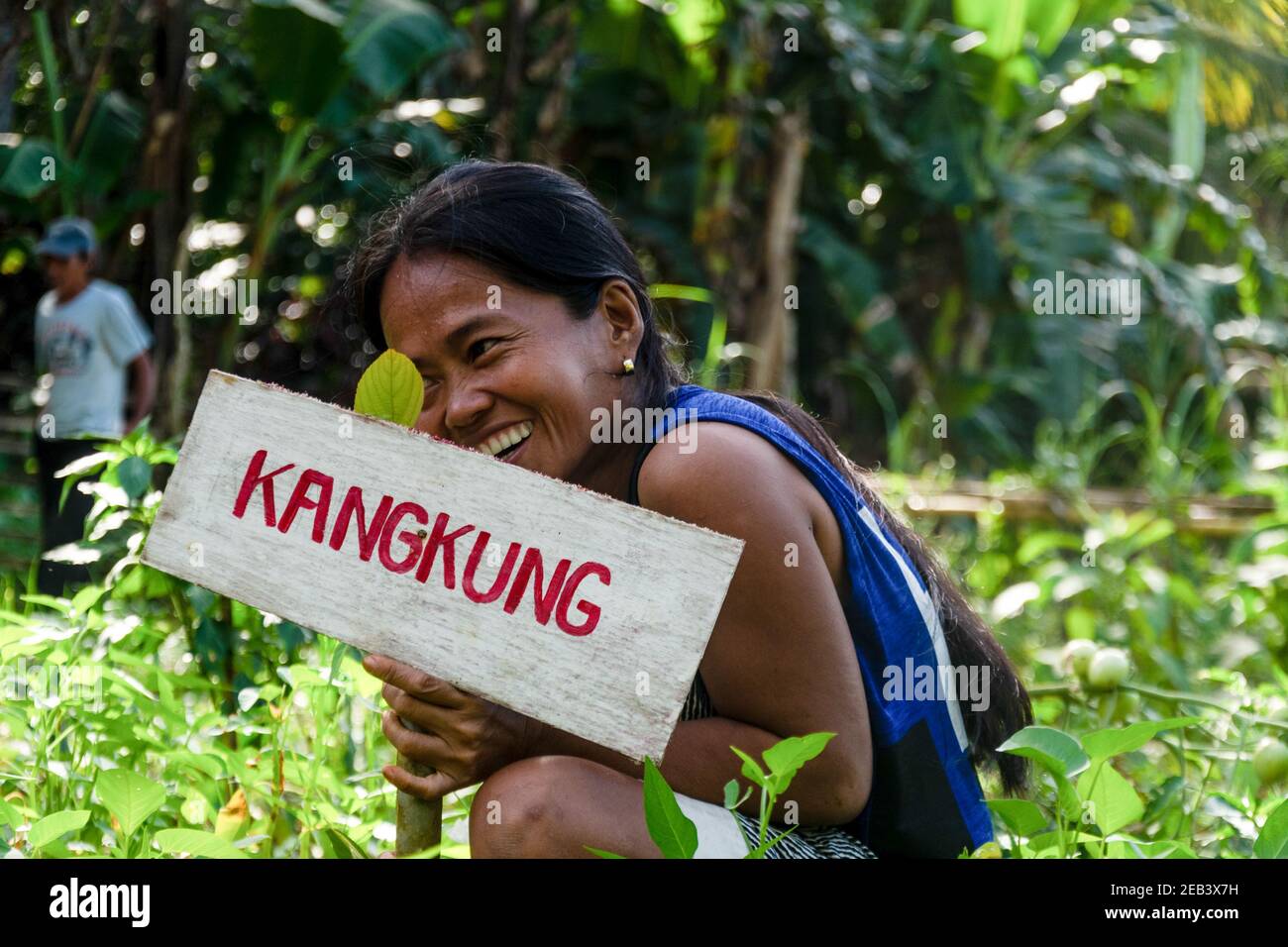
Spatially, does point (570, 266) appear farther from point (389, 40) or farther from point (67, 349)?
point (67, 349)

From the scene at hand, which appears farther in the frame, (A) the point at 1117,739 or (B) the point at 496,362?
(B) the point at 496,362

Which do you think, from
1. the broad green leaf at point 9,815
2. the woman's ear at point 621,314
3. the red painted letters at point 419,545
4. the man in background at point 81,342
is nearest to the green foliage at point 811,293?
the broad green leaf at point 9,815

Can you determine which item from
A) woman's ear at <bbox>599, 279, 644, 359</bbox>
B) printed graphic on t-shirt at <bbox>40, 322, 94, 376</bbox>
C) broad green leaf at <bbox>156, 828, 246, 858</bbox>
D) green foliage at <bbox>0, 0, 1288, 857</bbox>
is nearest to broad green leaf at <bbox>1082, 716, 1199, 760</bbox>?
green foliage at <bbox>0, 0, 1288, 857</bbox>

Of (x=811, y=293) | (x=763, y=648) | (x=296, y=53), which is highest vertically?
(x=296, y=53)

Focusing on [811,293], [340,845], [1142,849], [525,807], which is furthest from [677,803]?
[811,293]

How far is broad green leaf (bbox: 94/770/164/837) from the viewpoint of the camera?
4.01 feet

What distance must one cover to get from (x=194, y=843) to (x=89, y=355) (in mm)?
3496

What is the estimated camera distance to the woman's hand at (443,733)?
4.14 ft

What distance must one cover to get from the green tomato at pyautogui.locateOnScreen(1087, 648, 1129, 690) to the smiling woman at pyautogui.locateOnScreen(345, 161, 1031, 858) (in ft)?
1.38

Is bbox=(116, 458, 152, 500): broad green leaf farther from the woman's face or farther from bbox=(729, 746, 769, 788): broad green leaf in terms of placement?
bbox=(729, 746, 769, 788): broad green leaf

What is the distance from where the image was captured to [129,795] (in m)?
1.24

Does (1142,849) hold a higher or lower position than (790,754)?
lower

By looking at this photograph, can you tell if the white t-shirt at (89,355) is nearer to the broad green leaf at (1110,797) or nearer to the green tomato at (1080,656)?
the green tomato at (1080,656)
